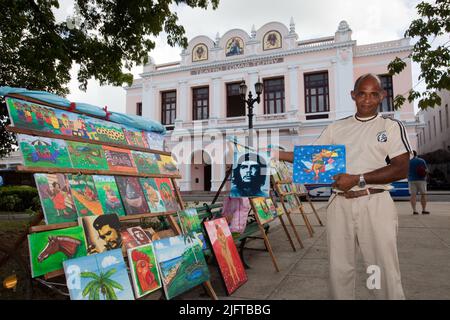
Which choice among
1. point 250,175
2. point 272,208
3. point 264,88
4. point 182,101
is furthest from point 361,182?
point 182,101

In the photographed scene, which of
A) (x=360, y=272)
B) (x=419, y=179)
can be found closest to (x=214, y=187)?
(x=419, y=179)

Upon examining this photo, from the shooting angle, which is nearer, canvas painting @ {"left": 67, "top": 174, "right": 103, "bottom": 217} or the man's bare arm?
the man's bare arm

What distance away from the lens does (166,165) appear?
4344 millimetres

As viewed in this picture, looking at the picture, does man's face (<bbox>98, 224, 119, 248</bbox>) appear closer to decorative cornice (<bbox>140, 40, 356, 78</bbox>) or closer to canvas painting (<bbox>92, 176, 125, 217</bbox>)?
canvas painting (<bbox>92, 176, 125, 217</bbox>)

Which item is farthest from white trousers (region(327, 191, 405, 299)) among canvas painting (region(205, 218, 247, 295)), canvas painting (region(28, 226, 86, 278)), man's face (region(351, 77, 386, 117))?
canvas painting (region(28, 226, 86, 278))

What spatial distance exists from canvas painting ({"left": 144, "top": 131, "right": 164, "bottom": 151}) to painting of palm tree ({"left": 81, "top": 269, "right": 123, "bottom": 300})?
2.10m

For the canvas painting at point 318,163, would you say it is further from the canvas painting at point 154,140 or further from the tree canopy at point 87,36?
the tree canopy at point 87,36

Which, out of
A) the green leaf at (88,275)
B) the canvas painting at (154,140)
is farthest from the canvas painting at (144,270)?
the canvas painting at (154,140)

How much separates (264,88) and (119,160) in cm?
2358

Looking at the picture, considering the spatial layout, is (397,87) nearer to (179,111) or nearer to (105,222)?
(179,111)

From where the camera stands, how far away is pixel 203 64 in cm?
2702

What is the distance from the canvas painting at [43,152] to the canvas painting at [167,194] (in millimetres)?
1284

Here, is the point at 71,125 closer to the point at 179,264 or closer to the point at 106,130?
the point at 106,130

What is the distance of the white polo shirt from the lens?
7.59 ft
